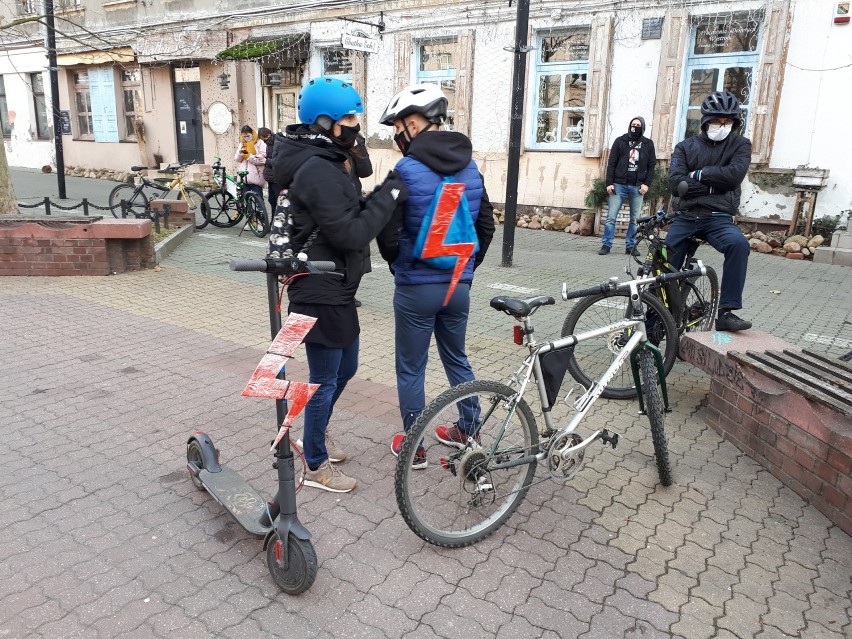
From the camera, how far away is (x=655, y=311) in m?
4.49

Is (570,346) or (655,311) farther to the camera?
(655,311)

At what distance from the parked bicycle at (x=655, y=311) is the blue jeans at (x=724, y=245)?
10 centimetres

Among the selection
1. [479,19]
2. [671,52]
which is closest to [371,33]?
[479,19]

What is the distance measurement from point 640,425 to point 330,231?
2.52 meters

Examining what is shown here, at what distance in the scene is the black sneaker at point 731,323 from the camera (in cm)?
473

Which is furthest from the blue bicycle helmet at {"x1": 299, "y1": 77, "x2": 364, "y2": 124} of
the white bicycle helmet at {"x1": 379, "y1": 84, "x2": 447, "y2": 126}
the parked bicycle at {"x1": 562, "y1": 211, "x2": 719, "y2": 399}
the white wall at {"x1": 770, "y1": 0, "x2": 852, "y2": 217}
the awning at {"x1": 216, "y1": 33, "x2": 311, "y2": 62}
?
the awning at {"x1": 216, "y1": 33, "x2": 311, "y2": 62}

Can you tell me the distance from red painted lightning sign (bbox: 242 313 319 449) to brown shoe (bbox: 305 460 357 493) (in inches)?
36.9

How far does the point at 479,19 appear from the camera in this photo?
1271 centimetres

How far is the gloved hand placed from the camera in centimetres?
303

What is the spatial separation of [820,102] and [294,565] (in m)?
10.4

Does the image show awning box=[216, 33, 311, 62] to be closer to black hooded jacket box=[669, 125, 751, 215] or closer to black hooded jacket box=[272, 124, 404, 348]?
black hooded jacket box=[669, 125, 751, 215]

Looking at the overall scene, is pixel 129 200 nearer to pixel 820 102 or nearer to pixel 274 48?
pixel 274 48

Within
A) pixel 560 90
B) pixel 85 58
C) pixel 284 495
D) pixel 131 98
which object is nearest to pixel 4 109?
pixel 85 58

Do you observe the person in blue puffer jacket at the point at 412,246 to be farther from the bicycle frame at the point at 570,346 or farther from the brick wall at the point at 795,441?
the brick wall at the point at 795,441
